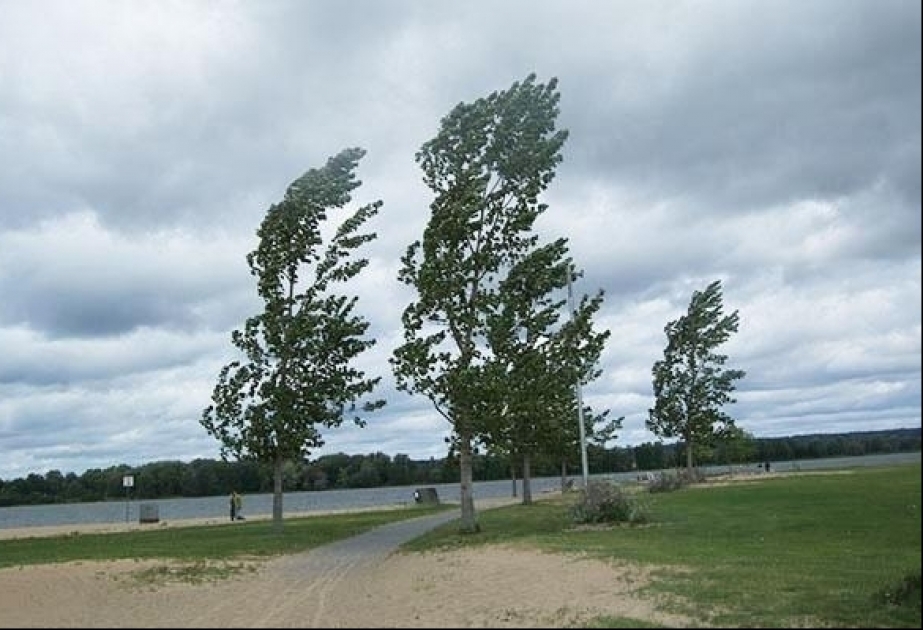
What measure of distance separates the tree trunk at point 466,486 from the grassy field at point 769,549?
61 cm

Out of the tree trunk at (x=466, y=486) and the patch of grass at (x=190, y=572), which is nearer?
the patch of grass at (x=190, y=572)

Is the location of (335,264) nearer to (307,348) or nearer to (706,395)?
(307,348)

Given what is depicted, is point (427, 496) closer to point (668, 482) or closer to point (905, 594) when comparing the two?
point (668, 482)

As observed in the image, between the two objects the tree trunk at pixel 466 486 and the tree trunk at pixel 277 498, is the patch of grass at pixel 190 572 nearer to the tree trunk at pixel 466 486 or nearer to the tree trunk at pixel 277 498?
the tree trunk at pixel 466 486

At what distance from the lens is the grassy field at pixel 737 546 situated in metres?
12.2

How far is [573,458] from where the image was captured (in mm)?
51438

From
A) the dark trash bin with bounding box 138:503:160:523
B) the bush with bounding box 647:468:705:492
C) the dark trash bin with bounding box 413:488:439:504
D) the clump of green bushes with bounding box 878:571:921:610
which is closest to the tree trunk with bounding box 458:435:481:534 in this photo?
the clump of green bushes with bounding box 878:571:921:610

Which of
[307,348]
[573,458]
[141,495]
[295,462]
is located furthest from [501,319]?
[141,495]

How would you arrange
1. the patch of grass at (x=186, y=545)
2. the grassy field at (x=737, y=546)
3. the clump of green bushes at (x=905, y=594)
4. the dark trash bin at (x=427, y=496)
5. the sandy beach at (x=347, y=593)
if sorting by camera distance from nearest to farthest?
the clump of green bushes at (x=905, y=594) < the grassy field at (x=737, y=546) < the sandy beach at (x=347, y=593) < the patch of grass at (x=186, y=545) < the dark trash bin at (x=427, y=496)

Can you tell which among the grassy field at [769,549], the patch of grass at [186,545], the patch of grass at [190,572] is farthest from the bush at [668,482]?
the patch of grass at [190,572]

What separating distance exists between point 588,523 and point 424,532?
4861mm

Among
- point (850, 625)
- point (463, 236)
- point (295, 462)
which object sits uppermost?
point (463, 236)

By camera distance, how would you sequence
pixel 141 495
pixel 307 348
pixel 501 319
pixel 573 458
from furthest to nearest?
1. pixel 141 495
2. pixel 573 458
3. pixel 307 348
4. pixel 501 319

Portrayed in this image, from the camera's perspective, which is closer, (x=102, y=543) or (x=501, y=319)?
(x=501, y=319)
